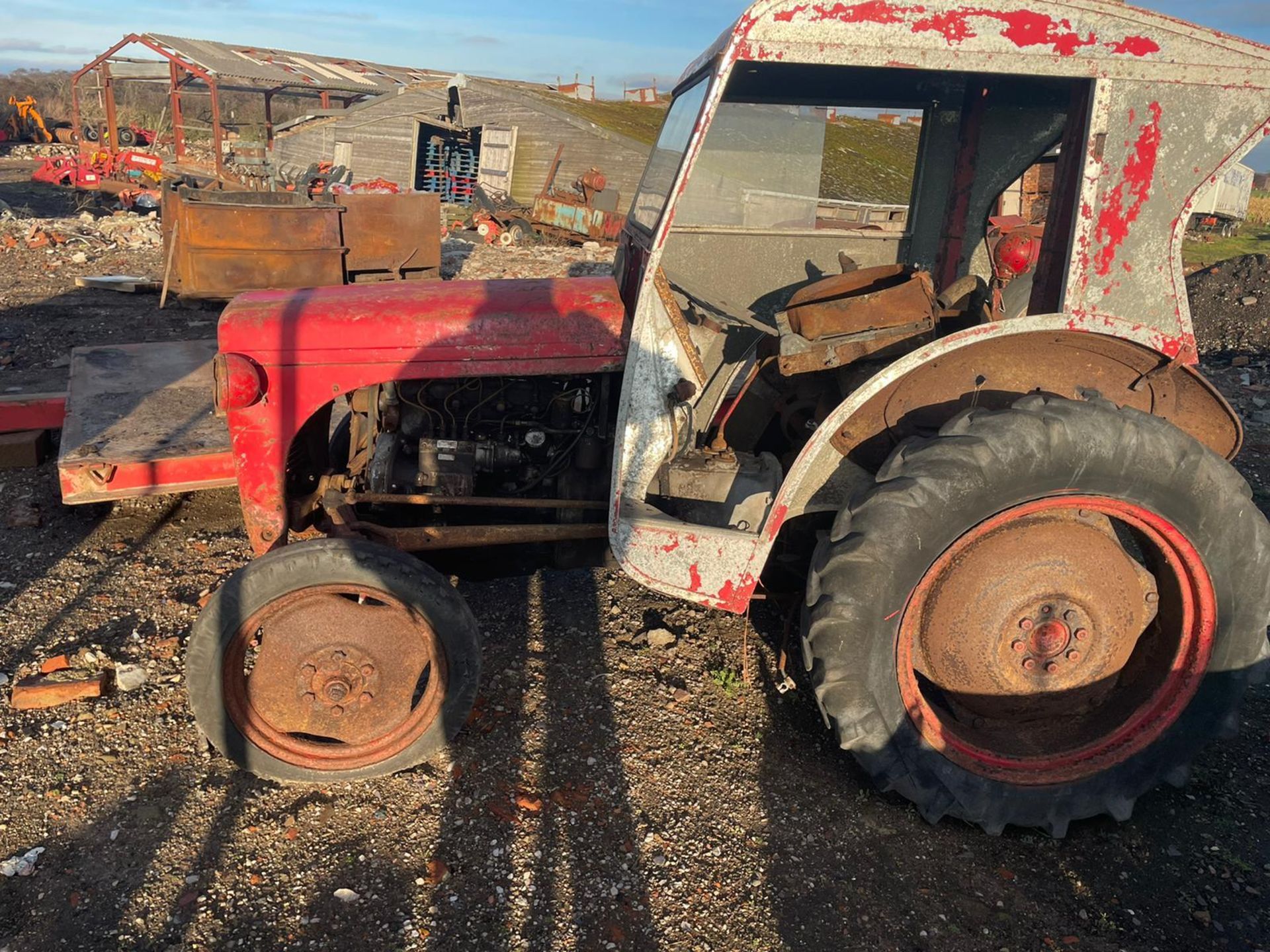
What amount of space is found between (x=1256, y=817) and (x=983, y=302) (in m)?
1.91

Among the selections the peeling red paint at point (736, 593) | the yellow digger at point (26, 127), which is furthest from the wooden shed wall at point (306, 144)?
the peeling red paint at point (736, 593)

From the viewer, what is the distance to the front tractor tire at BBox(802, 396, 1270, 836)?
2.39m

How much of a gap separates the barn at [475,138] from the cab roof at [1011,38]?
17209mm

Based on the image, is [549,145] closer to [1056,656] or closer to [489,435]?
Result: [489,435]

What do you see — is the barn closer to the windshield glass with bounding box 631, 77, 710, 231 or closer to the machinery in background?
the machinery in background

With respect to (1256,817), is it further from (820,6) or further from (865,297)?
(820,6)

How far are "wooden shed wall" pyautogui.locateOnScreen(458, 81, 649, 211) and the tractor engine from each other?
678 inches

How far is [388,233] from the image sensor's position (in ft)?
34.1

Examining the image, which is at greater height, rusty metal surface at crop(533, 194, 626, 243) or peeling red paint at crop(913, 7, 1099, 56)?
peeling red paint at crop(913, 7, 1099, 56)

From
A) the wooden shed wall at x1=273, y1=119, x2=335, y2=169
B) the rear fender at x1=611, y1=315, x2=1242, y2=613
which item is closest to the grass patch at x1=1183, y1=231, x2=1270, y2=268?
the rear fender at x1=611, y1=315, x2=1242, y2=613

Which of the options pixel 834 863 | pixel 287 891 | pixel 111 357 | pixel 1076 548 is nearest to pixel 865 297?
pixel 1076 548

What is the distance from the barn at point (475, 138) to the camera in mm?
19594

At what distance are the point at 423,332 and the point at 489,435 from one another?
0.47 meters

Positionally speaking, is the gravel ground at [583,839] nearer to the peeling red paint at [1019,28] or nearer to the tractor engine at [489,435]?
the tractor engine at [489,435]
